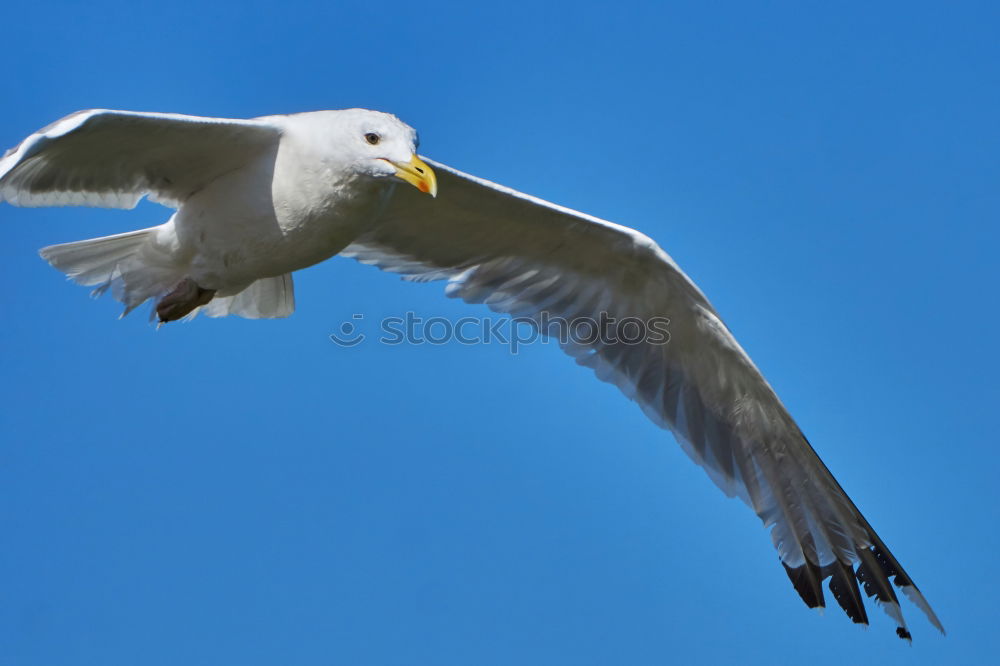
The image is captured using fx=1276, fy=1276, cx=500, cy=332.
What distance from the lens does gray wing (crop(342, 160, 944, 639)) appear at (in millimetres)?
6379

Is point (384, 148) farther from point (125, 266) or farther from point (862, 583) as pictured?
point (862, 583)

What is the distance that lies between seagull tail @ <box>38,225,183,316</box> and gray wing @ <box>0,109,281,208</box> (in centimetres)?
22

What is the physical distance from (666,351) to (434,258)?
1.29 m

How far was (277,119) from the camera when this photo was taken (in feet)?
18.1

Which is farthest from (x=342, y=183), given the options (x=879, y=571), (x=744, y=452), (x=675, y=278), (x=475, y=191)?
(x=879, y=571)

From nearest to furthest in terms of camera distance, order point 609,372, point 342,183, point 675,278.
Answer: point 342,183 → point 675,278 → point 609,372

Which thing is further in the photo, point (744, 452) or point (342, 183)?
point (744, 452)

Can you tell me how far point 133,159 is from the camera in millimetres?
5719

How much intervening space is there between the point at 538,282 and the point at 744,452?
1.38 m

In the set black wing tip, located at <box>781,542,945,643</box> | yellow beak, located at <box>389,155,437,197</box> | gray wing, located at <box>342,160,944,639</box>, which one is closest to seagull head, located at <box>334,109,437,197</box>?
yellow beak, located at <box>389,155,437,197</box>

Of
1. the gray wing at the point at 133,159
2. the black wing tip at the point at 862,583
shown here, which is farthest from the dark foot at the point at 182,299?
the black wing tip at the point at 862,583

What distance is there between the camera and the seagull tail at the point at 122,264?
596 centimetres

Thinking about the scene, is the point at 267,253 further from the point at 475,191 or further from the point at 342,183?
the point at 475,191

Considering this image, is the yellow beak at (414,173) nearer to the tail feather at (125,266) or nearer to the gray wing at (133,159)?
the gray wing at (133,159)
